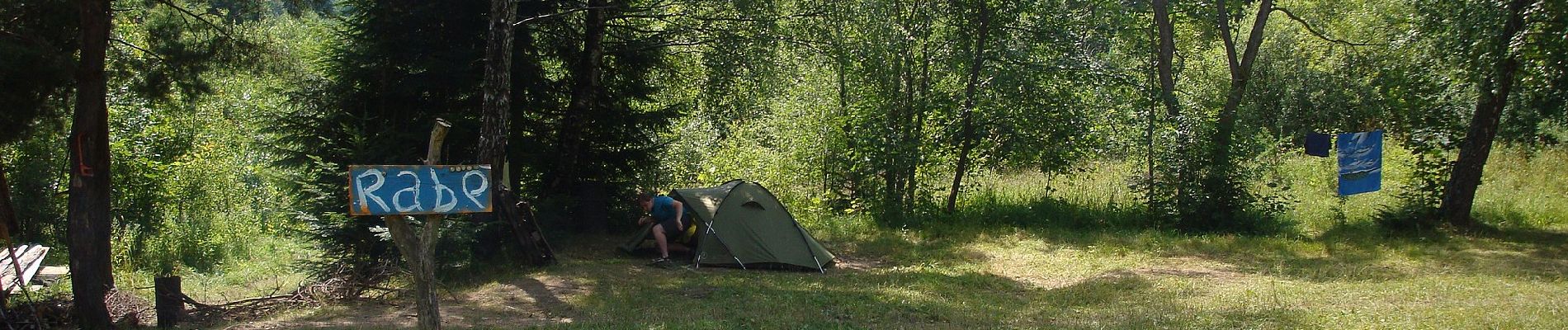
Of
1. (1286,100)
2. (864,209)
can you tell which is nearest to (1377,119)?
(1286,100)

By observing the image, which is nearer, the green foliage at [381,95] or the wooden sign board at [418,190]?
the wooden sign board at [418,190]

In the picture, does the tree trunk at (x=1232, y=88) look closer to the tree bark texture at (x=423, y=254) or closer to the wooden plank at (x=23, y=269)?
the tree bark texture at (x=423, y=254)

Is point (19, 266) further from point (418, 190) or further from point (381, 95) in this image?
point (418, 190)

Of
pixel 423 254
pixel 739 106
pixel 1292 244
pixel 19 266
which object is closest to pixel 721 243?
pixel 739 106

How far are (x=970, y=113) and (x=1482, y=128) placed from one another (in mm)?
6298

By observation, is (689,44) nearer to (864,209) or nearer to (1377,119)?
(864,209)

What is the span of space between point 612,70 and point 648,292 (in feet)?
14.0

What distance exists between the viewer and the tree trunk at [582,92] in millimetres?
12820

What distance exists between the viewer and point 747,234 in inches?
457

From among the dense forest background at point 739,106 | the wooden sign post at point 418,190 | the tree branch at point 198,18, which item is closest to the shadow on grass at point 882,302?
the wooden sign post at point 418,190

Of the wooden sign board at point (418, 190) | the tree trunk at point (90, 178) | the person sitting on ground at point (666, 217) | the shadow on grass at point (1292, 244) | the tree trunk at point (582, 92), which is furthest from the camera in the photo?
the tree trunk at point (582, 92)

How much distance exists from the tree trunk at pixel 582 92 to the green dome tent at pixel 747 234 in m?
1.64

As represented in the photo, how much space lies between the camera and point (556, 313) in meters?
8.80

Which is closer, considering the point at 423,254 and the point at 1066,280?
the point at 423,254
